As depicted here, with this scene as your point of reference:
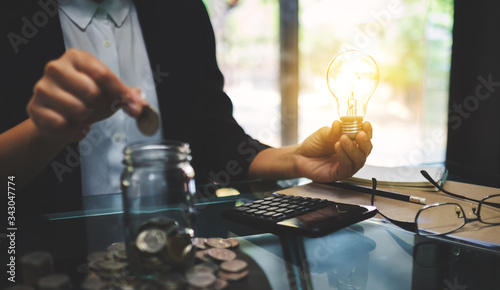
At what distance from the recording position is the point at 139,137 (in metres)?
1.05

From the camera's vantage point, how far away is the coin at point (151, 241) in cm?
40

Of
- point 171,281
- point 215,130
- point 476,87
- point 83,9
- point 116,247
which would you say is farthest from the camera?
point 476,87

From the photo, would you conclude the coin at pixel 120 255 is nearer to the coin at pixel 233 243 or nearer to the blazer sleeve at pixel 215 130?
the coin at pixel 233 243

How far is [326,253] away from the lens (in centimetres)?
48

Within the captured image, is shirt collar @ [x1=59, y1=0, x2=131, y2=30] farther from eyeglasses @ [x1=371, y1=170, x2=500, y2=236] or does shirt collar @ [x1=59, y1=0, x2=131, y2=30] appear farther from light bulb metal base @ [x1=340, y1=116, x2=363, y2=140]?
eyeglasses @ [x1=371, y1=170, x2=500, y2=236]

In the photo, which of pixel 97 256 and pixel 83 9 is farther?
pixel 83 9

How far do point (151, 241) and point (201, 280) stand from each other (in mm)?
70

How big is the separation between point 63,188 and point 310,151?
1.79 feet

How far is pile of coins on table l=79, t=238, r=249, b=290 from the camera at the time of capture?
371 mm

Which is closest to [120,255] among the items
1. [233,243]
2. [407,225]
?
[233,243]

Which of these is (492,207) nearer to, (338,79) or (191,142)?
(338,79)

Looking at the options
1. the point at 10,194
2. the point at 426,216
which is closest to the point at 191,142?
the point at 10,194

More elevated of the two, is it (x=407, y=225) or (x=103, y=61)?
(x=103, y=61)

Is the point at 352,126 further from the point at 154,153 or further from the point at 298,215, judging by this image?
the point at 154,153
